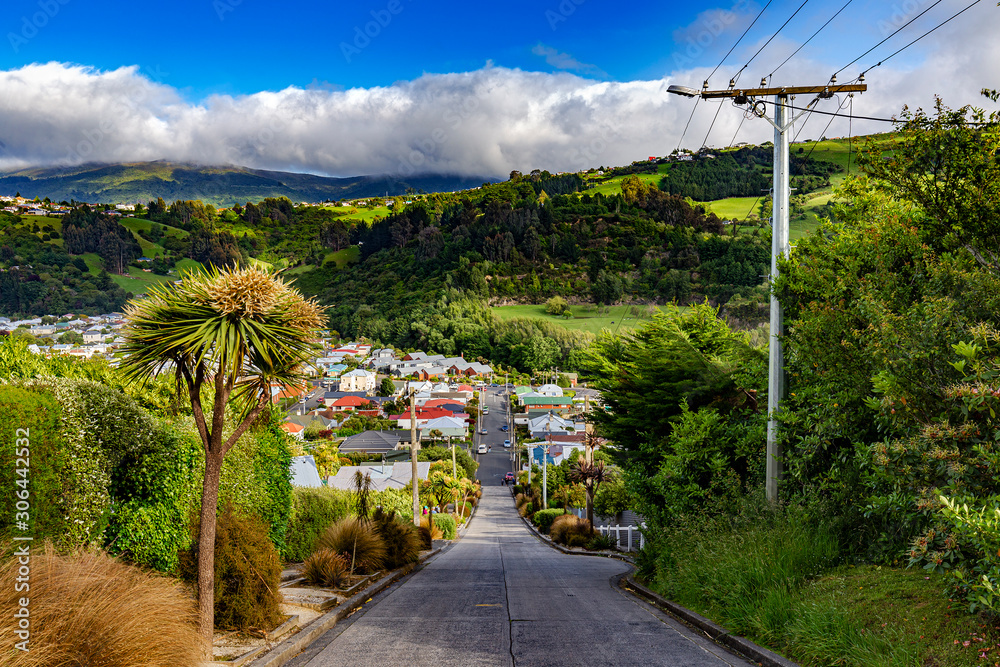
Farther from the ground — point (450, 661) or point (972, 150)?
point (972, 150)

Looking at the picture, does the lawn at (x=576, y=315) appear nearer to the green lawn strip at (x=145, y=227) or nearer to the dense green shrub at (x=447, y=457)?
the dense green shrub at (x=447, y=457)

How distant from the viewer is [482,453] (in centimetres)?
7500

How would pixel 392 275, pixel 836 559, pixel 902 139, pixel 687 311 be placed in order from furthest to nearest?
pixel 392 275 < pixel 687 311 < pixel 836 559 < pixel 902 139

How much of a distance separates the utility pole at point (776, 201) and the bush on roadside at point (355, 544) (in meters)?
8.14

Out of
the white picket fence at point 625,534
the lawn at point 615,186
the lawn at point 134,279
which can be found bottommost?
the white picket fence at point 625,534

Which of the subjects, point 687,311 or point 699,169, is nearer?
point 687,311

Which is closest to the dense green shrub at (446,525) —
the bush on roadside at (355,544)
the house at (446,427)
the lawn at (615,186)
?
the bush on roadside at (355,544)

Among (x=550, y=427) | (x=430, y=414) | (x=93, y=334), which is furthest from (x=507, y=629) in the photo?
(x=93, y=334)

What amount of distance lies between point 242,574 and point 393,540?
915cm

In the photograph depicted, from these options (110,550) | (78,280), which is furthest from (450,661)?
(78,280)

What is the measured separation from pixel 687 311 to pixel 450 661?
12.6 meters

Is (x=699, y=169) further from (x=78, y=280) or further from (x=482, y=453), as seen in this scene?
(x=78, y=280)

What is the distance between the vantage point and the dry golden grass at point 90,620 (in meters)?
4.35

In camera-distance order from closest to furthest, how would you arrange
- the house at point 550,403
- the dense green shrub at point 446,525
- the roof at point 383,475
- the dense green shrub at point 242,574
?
1. the dense green shrub at point 242,574
2. the dense green shrub at point 446,525
3. the roof at point 383,475
4. the house at point 550,403
